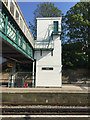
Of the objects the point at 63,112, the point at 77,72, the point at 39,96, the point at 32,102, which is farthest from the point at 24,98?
the point at 77,72

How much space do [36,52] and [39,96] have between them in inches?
251

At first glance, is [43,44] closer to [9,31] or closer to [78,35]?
[9,31]

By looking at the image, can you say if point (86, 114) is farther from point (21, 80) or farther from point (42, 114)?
point (21, 80)

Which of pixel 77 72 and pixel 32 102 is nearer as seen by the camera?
pixel 32 102

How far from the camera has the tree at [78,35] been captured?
761 inches

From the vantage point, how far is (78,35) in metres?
20.8

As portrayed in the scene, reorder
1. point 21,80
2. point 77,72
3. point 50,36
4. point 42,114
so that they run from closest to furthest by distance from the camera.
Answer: point 42,114, point 21,80, point 50,36, point 77,72

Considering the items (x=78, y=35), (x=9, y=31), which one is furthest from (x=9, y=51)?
(x=78, y=35)

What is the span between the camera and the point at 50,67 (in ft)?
41.0

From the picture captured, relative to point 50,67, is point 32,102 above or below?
below

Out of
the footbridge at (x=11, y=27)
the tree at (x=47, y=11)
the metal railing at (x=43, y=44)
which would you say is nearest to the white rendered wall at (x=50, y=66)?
the metal railing at (x=43, y=44)

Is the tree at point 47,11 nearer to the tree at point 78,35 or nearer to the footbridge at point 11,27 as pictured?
the tree at point 78,35

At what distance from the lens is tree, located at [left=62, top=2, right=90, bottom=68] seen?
1933 cm

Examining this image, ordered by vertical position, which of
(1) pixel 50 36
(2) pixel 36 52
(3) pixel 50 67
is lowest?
(3) pixel 50 67
